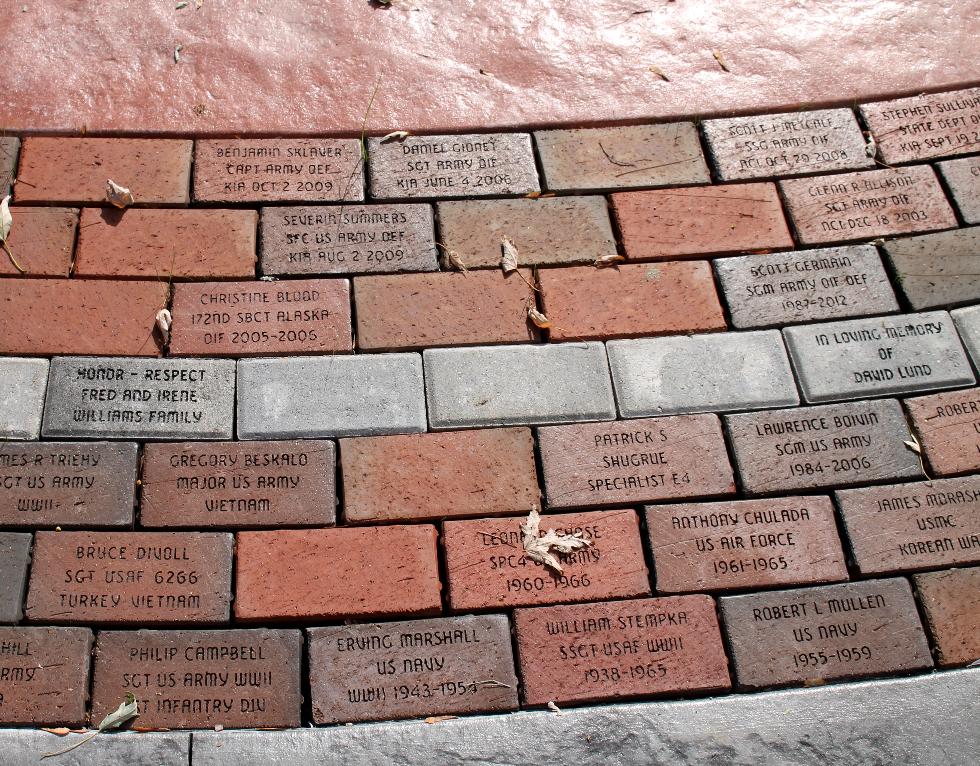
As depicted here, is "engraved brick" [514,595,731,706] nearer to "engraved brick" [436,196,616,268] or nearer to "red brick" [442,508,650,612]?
"red brick" [442,508,650,612]

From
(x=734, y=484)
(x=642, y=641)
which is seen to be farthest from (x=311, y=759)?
(x=734, y=484)

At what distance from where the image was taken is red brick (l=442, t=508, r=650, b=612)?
7.95ft

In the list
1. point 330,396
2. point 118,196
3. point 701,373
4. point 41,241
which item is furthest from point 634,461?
point 41,241

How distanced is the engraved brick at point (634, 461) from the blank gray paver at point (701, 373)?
59 millimetres

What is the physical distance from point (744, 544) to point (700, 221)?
3.63 feet

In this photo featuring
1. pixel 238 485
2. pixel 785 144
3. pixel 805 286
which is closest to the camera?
pixel 238 485

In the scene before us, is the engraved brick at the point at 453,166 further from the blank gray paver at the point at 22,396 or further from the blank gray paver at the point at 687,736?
the blank gray paver at the point at 687,736

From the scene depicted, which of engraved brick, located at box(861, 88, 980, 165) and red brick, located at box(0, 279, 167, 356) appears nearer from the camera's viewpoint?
red brick, located at box(0, 279, 167, 356)

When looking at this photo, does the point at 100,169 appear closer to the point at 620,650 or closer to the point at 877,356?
the point at 620,650

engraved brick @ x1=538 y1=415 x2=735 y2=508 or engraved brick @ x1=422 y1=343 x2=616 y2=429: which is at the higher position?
engraved brick @ x1=422 y1=343 x2=616 y2=429

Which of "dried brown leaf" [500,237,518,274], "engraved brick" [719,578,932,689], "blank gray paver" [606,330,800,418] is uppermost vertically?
"dried brown leaf" [500,237,518,274]

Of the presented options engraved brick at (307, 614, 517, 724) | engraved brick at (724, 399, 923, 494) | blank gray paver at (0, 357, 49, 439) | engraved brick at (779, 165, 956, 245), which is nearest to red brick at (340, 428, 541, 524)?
engraved brick at (307, 614, 517, 724)

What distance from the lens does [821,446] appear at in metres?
2.62

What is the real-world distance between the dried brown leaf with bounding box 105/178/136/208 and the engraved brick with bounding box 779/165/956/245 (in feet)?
7.23
